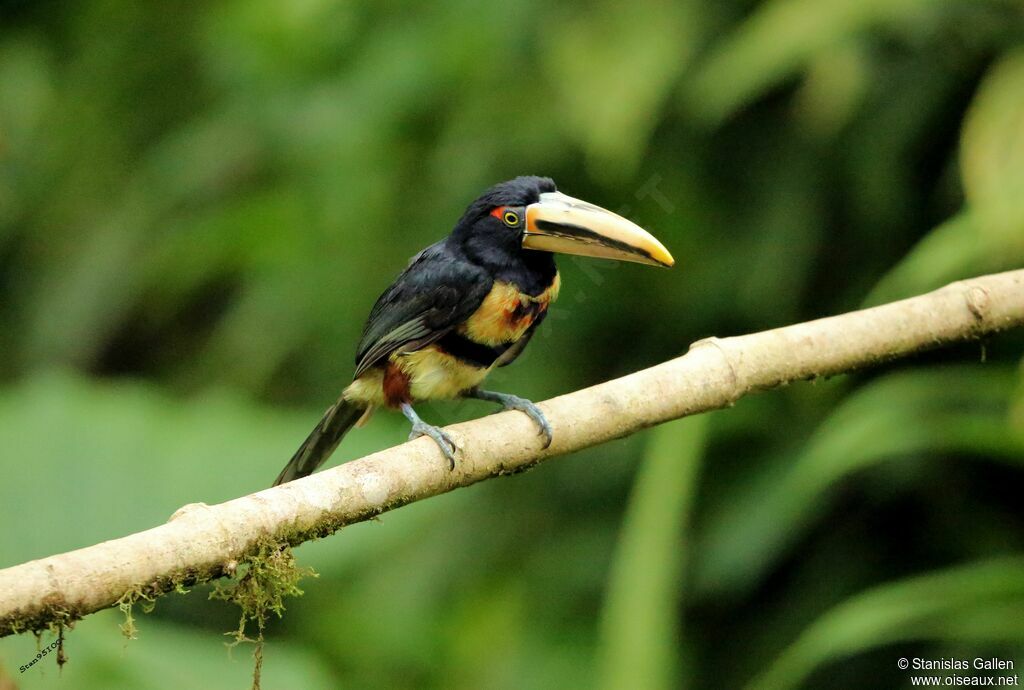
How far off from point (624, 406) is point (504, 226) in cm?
62

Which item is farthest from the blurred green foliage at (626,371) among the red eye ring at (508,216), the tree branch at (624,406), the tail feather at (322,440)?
the red eye ring at (508,216)

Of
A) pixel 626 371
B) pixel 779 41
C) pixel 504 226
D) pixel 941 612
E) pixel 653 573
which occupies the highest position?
pixel 779 41

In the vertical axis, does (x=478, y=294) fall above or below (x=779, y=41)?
below

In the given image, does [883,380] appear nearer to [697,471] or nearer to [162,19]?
[697,471]

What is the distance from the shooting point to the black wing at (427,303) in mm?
2701

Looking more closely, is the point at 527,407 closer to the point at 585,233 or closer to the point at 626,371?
the point at 585,233

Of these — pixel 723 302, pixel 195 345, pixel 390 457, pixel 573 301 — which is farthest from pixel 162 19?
pixel 390 457

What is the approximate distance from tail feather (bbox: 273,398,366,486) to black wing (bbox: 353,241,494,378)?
140 mm

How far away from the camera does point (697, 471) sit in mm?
3898

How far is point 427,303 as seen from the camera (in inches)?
108

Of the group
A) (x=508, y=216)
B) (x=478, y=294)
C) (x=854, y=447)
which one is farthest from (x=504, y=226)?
(x=854, y=447)

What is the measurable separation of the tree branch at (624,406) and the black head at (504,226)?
1.54 feet

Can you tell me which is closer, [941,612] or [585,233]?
[585,233]

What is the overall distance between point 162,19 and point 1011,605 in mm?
4866
